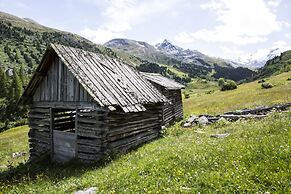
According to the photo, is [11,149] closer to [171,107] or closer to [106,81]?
[171,107]

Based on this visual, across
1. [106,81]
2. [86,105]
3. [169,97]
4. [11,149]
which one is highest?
[106,81]

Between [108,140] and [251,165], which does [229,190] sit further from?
[108,140]

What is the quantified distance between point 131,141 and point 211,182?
11410 millimetres

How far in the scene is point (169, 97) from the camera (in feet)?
120

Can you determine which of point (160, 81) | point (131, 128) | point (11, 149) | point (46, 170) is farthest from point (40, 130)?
point (160, 81)

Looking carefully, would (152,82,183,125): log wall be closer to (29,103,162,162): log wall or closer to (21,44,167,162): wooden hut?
(29,103,162,162): log wall

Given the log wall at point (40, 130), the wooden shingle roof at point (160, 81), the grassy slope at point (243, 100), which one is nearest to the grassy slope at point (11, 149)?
the log wall at point (40, 130)

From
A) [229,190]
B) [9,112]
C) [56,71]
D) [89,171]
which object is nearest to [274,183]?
[229,190]

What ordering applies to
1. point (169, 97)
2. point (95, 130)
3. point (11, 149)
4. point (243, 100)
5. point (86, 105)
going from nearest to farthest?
point (95, 130) → point (86, 105) → point (11, 149) → point (169, 97) → point (243, 100)

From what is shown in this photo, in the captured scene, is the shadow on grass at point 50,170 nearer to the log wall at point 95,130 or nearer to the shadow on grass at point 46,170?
the shadow on grass at point 46,170

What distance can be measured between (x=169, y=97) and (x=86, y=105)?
20458 millimetres

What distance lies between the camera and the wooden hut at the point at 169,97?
109 ft

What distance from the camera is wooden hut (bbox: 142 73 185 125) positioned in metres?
33.3

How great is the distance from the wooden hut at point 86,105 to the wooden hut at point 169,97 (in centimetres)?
1058
